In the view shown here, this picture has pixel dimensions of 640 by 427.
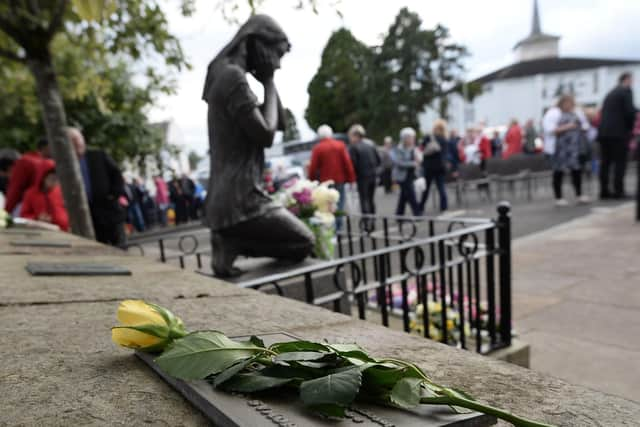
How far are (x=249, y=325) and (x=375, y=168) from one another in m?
9.48

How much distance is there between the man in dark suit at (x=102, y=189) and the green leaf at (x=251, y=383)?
5.74 metres

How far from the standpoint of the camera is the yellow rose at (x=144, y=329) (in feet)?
3.13

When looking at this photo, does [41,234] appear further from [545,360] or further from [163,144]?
[163,144]

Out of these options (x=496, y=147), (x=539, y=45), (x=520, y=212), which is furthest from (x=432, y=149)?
(x=539, y=45)

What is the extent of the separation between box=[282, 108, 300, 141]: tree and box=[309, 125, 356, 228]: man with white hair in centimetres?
499

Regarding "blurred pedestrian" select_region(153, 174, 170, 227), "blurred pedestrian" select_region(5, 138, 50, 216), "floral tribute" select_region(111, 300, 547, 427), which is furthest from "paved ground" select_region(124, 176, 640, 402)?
"blurred pedestrian" select_region(153, 174, 170, 227)

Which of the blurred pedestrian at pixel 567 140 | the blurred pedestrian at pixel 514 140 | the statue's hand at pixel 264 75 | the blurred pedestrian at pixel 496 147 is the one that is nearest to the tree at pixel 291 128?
the statue's hand at pixel 264 75

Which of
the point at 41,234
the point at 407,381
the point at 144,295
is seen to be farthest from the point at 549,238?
the point at 407,381

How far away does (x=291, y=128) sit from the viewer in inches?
155

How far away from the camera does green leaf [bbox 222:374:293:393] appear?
2.62 feet

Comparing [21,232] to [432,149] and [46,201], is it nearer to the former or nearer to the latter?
[46,201]

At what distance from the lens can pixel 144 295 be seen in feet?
6.17

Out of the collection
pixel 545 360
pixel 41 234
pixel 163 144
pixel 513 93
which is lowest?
pixel 545 360

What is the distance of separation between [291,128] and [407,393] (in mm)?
3340
